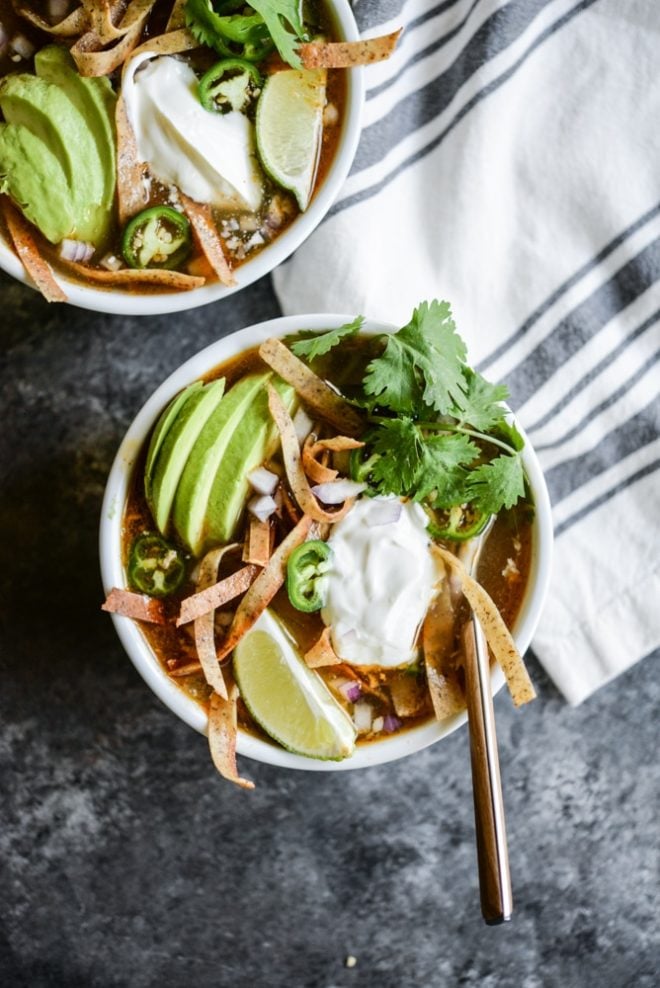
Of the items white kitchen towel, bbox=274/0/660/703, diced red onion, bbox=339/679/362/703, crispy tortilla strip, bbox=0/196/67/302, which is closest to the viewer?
crispy tortilla strip, bbox=0/196/67/302

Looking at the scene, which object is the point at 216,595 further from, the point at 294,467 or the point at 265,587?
the point at 294,467

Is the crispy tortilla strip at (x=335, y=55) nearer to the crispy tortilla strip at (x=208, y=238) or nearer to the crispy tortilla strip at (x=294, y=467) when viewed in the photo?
the crispy tortilla strip at (x=208, y=238)

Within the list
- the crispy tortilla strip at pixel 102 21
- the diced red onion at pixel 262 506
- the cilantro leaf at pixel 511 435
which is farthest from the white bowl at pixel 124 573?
the crispy tortilla strip at pixel 102 21

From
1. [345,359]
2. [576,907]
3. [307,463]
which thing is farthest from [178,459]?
[576,907]

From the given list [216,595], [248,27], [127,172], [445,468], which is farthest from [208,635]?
[248,27]

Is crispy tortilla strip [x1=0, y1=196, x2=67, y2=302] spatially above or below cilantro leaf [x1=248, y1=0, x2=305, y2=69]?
below

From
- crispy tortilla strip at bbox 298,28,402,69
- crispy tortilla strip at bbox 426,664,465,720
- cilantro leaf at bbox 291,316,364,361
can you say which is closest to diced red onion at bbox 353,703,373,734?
crispy tortilla strip at bbox 426,664,465,720

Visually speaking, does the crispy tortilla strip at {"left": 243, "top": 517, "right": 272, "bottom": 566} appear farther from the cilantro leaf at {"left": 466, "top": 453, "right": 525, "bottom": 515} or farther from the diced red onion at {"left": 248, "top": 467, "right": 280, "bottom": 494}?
the cilantro leaf at {"left": 466, "top": 453, "right": 525, "bottom": 515}
